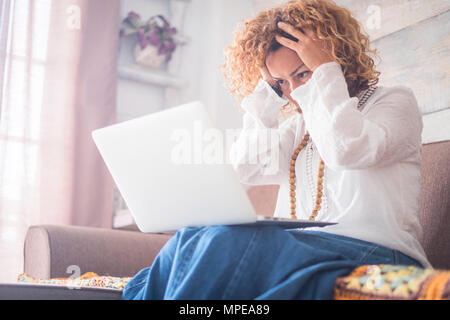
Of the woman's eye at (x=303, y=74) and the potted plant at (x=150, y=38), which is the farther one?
the potted plant at (x=150, y=38)

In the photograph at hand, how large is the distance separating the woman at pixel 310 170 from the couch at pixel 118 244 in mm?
204

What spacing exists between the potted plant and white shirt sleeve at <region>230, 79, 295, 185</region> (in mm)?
1248

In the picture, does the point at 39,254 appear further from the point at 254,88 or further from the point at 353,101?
the point at 353,101

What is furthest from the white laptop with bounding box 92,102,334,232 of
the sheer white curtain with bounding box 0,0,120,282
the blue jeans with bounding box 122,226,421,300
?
the sheer white curtain with bounding box 0,0,120,282

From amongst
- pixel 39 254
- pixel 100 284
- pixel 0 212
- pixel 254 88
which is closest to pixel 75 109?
pixel 0 212

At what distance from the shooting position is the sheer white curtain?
1956 mm

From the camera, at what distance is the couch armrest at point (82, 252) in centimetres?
136

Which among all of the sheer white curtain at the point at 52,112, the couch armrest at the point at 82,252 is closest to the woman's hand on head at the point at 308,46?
the couch armrest at the point at 82,252

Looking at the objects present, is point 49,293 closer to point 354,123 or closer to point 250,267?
point 250,267

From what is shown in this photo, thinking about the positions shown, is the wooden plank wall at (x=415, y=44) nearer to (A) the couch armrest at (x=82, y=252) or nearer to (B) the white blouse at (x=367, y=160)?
(B) the white blouse at (x=367, y=160)

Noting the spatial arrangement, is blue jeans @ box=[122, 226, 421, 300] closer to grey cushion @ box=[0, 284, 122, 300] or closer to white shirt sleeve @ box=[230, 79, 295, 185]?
grey cushion @ box=[0, 284, 122, 300]
